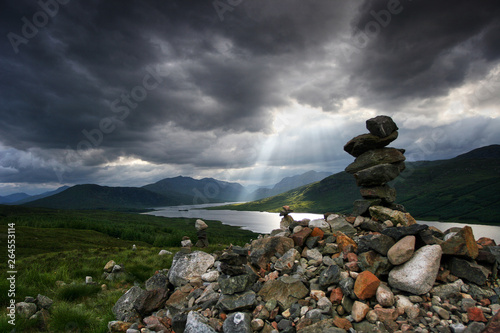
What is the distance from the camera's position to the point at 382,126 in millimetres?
17047

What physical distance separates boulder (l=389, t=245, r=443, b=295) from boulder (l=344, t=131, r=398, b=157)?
10165 mm

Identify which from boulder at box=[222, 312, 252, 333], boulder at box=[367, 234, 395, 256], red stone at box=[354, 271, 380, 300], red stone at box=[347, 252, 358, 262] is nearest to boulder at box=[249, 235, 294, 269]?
red stone at box=[347, 252, 358, 262]

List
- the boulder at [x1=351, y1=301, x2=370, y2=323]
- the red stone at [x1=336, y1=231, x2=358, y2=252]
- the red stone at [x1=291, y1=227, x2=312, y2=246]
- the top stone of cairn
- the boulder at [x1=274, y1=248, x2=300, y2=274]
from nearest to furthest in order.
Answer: the boulder at [x1=351, y1=301, x2=370, y2=323], the boulder at [x1=274, y1=248, x2=300, y2=274], the red stone at [x1=336, y1=231, x2=358, y2=252], the red stone at [x1=291, y1=227, x2=312, y2=246], the top stone of cairn

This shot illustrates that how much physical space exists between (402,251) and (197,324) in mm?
8381

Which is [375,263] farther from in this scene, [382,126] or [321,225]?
[382,126]

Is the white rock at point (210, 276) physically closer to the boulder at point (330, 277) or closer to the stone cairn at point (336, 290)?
the stone cairn at point (336, 290)

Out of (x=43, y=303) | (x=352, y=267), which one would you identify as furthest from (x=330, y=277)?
(x=43, y=303)

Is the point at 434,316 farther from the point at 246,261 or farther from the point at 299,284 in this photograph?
the point at 246,261

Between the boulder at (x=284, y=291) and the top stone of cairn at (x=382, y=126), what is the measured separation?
12.9 m

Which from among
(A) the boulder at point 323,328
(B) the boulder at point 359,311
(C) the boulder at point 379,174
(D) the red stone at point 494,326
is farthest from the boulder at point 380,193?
(A) the boulder at point 323,328

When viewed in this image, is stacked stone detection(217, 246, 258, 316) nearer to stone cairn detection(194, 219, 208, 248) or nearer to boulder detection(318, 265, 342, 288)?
boulder detection(318, 265, 342, 288)

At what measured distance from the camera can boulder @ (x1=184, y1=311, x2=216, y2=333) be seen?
8.55m

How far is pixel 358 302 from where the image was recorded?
26.6 feet

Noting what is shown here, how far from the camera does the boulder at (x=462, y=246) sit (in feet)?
29.3
